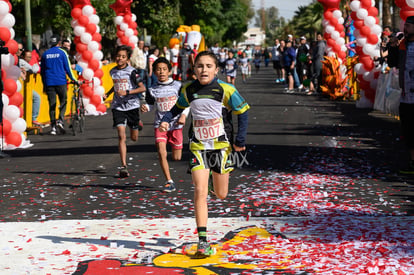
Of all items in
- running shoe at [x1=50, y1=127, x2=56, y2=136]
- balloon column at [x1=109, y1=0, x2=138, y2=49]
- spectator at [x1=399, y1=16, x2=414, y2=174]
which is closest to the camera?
spectator at [x1=399, y1=16, x2=414, y2=174]

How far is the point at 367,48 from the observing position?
2131 cm

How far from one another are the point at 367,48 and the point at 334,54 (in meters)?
5.90

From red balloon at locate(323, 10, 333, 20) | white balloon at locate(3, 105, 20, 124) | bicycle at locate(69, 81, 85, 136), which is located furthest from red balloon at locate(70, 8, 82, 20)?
red balloon at locate(323, 10, 333, 20)

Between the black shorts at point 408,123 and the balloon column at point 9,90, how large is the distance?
7379 mm

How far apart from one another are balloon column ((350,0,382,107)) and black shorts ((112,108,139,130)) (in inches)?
480

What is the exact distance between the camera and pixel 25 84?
16734 mm

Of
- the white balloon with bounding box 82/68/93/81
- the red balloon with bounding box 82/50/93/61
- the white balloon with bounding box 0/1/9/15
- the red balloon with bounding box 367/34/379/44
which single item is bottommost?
the white balloon with bounding box 82/68/93/81

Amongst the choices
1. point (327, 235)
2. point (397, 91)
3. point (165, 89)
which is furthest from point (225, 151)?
point (397, 91)

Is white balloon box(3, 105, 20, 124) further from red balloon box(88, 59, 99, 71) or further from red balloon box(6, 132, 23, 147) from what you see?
red balloon box(88, 59, 99, 71)

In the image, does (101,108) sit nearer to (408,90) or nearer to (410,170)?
(408,90)

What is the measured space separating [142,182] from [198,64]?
12.7ft

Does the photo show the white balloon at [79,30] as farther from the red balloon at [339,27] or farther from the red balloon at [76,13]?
the red balloon at [339,27]

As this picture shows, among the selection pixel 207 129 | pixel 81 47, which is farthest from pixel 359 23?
pixel 207 129

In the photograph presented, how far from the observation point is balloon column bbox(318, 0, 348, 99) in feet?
82.1
